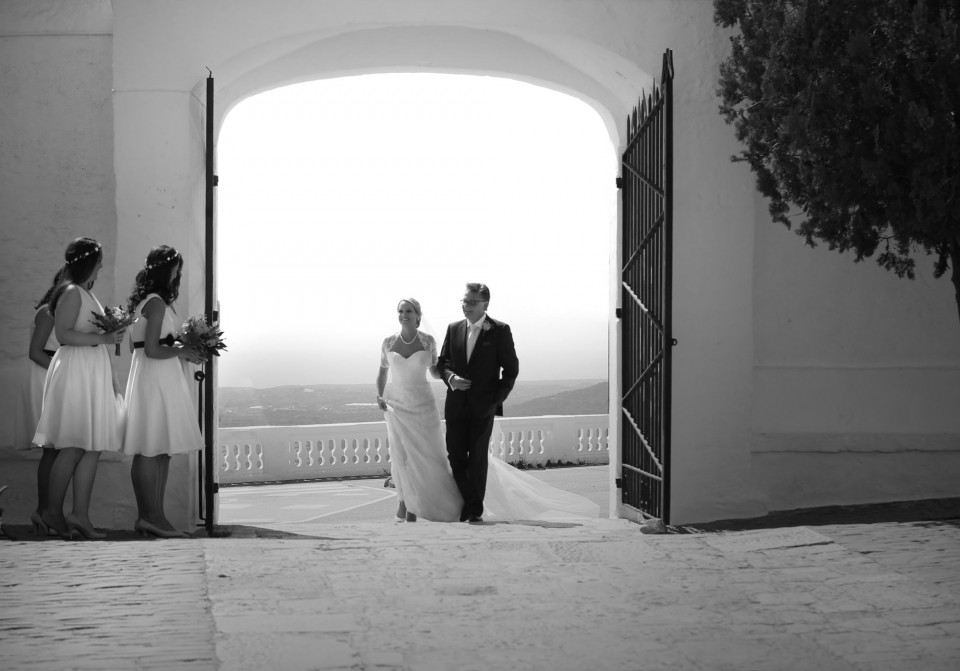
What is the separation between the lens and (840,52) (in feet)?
23.8

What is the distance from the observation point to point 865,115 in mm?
7215

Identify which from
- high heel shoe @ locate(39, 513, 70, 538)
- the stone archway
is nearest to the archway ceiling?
the stone archway

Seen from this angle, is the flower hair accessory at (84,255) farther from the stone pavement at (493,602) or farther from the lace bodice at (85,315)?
the stone pavement at (493,602)

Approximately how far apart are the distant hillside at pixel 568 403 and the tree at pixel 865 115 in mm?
47138

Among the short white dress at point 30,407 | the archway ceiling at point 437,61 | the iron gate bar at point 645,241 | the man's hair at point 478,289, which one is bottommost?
the short white dress at point 30,407

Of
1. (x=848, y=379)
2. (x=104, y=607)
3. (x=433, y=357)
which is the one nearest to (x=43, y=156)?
(x=433, y=357)

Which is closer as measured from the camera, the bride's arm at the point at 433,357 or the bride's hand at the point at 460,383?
the bride's hand at the point at 460,383

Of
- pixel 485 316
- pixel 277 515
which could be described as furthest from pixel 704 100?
pixel 277 515

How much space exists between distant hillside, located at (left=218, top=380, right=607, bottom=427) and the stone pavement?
42.4 m

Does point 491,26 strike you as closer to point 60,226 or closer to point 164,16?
point 164,16

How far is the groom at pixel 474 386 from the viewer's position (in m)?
9.21

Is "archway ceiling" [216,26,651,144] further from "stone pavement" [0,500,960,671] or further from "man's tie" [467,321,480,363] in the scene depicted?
"stone pavement" [0,500,960,671]

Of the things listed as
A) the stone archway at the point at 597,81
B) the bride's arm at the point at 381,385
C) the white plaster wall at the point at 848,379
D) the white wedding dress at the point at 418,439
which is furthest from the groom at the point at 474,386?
the white plaster wall at the point at 848,379

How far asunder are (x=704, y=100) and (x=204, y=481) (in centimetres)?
502
